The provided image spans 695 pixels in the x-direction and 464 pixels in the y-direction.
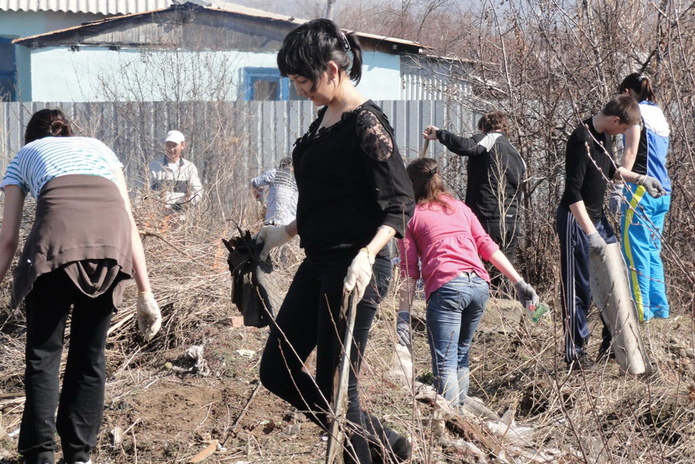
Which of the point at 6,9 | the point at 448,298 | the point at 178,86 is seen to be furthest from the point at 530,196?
the point at 6,9

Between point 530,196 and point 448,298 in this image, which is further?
point 530,196

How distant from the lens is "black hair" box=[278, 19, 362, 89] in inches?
118

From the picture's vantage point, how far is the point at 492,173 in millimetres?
6645

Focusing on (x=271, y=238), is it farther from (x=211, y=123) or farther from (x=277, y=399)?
(x=211, y=123)

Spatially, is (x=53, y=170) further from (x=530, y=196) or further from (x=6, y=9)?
(x=6, y=9)

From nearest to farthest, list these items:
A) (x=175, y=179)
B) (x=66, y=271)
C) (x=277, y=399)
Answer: (x=66, y=271) → (x=277, y=399) → (x=175, y=179)

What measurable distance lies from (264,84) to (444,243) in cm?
1205

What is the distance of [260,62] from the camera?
50.7ft

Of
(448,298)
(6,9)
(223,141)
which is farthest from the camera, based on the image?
(6,9)

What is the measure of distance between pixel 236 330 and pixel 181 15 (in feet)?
33.0

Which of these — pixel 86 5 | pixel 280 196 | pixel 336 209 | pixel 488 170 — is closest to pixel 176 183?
pixel 280 196

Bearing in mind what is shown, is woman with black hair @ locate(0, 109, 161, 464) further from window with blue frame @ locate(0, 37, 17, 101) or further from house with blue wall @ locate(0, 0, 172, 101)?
window with blue frame @ locate(0, 37, 17, 101)

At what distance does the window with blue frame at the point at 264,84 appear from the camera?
609 inches

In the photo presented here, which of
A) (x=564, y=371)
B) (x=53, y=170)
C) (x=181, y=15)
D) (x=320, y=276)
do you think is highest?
(x=181, y=15)
